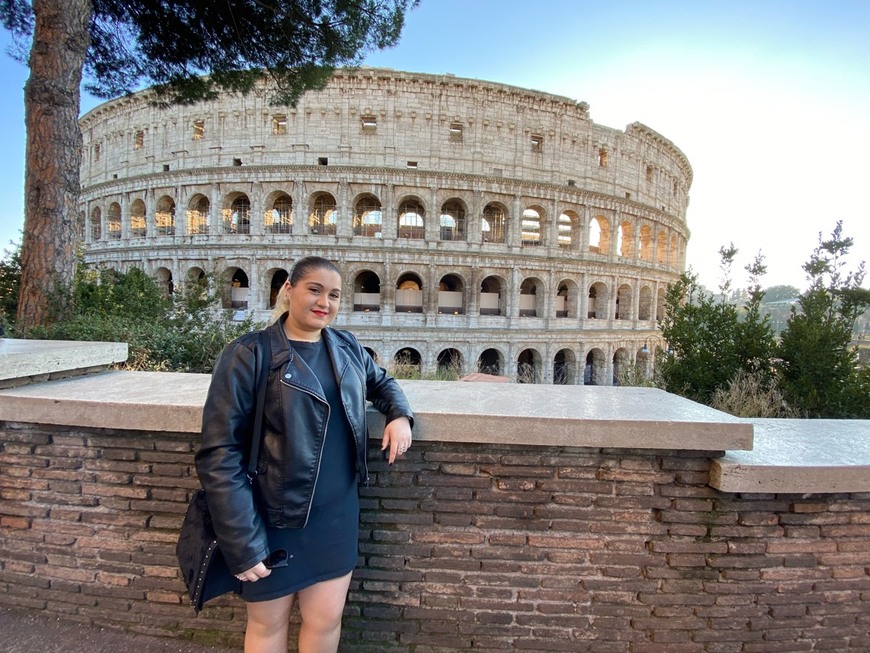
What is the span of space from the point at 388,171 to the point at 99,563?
1845cm

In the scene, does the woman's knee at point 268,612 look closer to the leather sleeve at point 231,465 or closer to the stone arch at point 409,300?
the leather sleeve at point 231,465

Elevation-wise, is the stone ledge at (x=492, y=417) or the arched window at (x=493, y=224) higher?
the arched window at (x=493, y=224)

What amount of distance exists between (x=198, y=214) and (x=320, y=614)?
22.7m

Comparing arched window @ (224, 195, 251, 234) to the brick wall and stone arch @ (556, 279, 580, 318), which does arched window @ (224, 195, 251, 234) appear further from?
the brick wall

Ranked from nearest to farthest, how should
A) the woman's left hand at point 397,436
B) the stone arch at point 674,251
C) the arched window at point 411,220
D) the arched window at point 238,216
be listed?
the woman's left hand at point 397,436, the arched window at point 238,216, the arched window at point 411,220, the stone arch at point 674,251

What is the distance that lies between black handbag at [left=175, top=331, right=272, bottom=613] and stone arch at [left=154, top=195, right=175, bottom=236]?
22.8m

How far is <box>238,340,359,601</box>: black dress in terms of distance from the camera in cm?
150

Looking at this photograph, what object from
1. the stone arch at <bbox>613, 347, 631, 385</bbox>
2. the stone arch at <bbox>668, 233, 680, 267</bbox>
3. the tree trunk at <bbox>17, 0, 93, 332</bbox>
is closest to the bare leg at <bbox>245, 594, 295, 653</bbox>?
the tree trunk at <bbox>17, 0, 93, 332</bbox>

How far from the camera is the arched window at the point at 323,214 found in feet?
62.4

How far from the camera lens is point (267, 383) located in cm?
143

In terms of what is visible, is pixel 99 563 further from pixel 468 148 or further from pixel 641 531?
pixel 468 148

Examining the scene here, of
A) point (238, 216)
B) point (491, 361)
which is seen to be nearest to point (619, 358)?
point (491, 361)

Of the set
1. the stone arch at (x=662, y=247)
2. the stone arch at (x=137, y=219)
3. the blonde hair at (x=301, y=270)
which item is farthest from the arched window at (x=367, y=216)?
the blonde hair at (x=301, y=270)

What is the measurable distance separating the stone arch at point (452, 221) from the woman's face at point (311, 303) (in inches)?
735
